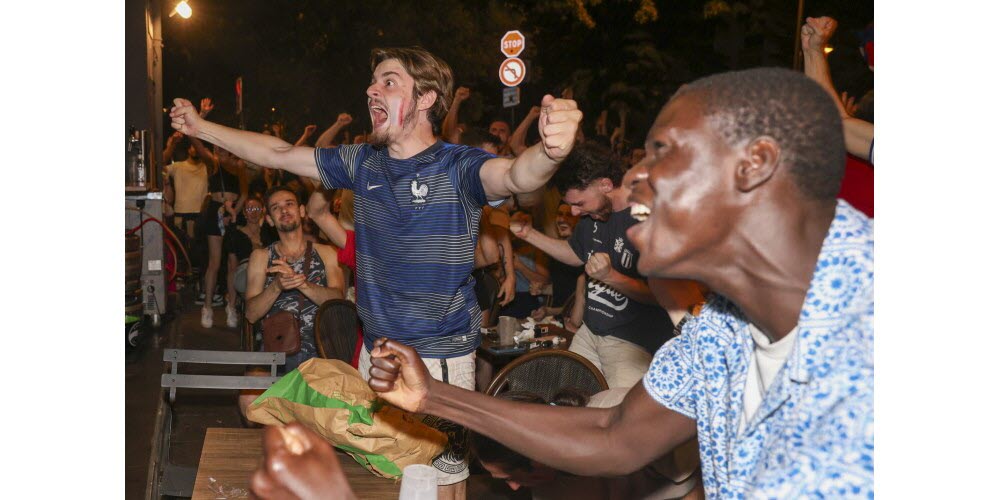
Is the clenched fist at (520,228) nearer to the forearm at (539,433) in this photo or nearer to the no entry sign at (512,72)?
the forearm at (539,433)

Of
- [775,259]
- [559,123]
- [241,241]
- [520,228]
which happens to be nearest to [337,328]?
[520,228]

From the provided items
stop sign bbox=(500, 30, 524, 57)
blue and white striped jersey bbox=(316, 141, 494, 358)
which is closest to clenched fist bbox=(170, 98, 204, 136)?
blue and white striped jersey bbox=(316, 141, 494, 358)

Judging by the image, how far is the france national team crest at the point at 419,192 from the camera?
3.16 m

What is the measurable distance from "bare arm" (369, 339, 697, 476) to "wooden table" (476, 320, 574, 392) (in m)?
3.11

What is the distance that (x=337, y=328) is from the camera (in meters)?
5.07

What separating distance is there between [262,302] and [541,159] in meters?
3.18

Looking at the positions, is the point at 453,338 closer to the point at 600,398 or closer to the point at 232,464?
the point at 600,398

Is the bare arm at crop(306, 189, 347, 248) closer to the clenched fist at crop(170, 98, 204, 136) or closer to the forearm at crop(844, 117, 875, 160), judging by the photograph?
the clenched fist at crop(170, 98, 204, 136)

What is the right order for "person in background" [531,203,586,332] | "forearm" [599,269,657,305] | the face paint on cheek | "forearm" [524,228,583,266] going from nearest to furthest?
the face paint on cheek, "forearm" [599,269,657,305], "forearm" [524,228,583,266], "person in background" [531,203,586,332]

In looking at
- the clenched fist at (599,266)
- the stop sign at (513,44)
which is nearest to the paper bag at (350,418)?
the clenched fist at (599,266)

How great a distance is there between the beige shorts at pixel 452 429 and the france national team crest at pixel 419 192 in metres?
0.62

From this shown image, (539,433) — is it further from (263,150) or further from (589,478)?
(263,150)

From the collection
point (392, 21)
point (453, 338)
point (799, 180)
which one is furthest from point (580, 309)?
point (392, 21)

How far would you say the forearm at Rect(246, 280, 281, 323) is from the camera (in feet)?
17.1
